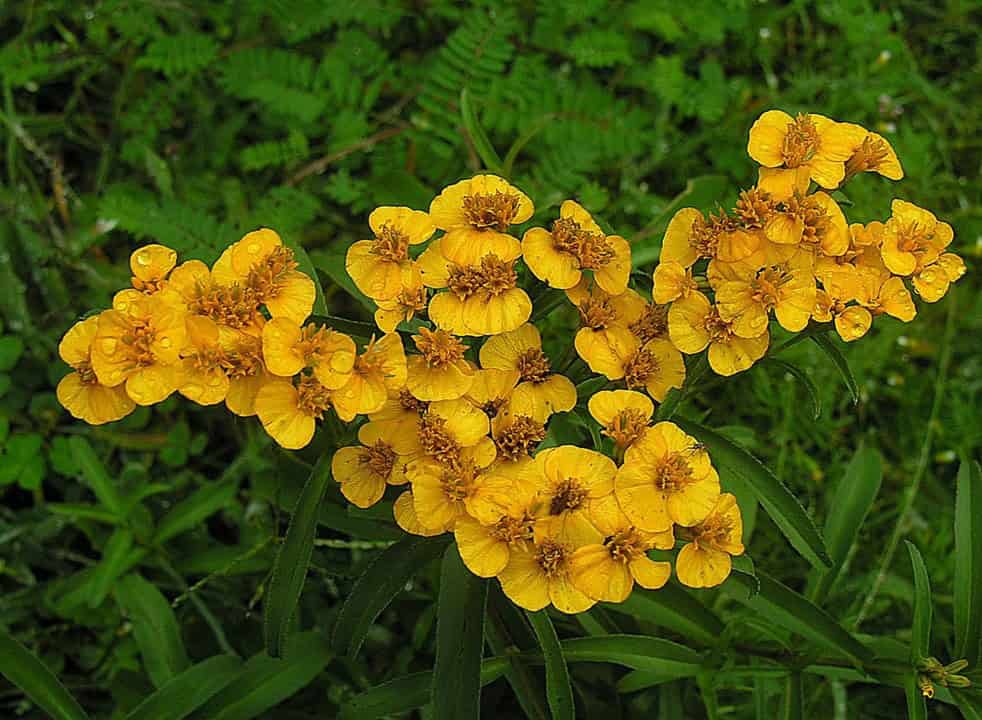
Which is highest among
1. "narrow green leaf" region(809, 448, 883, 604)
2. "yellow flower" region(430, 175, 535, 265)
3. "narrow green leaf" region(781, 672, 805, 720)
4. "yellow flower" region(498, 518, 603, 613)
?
"yellow flower" region(430, 175, 535, 265)

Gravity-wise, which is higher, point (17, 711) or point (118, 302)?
point (118, 302)

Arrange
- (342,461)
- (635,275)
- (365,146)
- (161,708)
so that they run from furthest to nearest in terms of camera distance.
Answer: (365,146) < (161,708) < (635,275) < (342,461)

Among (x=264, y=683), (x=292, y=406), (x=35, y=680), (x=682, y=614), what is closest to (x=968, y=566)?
(x=682, y=614)

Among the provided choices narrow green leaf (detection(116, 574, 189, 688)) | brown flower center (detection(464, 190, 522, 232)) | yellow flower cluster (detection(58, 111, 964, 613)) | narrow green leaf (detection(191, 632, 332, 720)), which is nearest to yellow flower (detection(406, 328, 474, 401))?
yellow flower cluster (detection(58, 111, 964, 613))

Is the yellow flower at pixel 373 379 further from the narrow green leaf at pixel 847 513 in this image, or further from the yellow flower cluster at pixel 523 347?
the narrow green leaf at pixel 847 513

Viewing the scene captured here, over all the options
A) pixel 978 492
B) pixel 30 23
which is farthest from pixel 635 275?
pixel 30 23

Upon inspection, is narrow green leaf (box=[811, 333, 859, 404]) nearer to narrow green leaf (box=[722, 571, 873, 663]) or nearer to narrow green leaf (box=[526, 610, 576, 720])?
narrow green leaf (box=[722, 571, 873, 663])

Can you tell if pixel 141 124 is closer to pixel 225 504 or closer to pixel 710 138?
pixel 225 504
